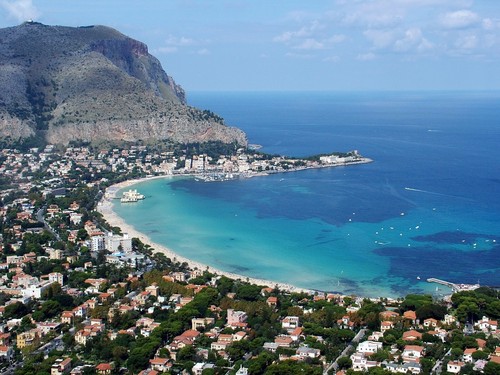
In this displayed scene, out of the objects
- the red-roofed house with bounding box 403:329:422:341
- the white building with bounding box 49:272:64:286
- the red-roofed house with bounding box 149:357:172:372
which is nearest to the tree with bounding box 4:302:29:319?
the white building with bounding box 49:272:64:286

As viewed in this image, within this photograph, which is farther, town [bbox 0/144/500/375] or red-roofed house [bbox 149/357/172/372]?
town [bbox 0/144/500/375]

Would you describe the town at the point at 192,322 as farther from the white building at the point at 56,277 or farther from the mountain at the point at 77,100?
the mountain at the point at 77,100

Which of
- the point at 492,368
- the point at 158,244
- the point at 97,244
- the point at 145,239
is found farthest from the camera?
the point at 145,239

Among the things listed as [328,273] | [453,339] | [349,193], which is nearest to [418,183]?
[349,193]

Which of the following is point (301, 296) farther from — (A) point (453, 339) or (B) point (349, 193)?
(B) point (349, 193)

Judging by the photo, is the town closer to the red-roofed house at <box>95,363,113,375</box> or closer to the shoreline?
the red-roofed house at <box>95,363,113,375</box>

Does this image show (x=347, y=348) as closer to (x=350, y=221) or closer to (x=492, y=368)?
(x=492, y=368)

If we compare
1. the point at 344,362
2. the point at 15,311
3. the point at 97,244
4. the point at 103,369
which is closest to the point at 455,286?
the point at 344,362
